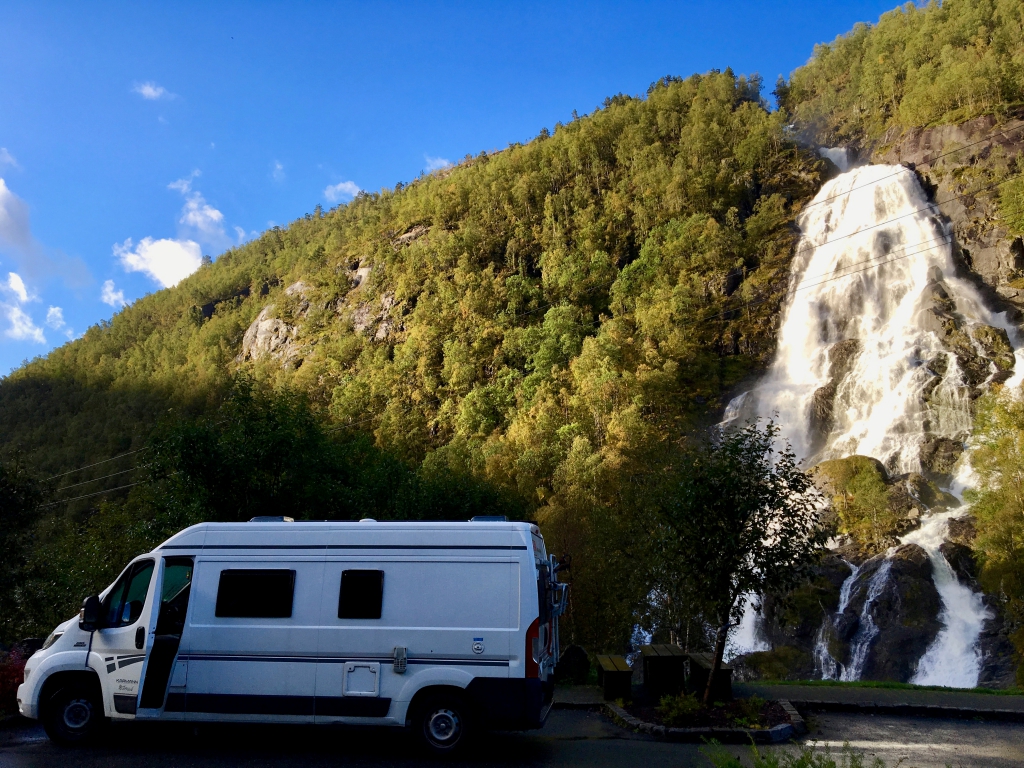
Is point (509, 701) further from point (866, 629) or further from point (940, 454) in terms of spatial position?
point (940, 454)

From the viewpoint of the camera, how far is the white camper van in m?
9.15

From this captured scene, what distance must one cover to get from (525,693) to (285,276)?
530 ft

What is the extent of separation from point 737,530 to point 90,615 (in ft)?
31.9

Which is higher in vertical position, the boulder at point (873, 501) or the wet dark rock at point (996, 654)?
the boulder at point (873, 501)

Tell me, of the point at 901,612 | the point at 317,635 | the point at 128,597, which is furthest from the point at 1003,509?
the point at 128,597

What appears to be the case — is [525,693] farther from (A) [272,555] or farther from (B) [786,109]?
(B) [786,109]

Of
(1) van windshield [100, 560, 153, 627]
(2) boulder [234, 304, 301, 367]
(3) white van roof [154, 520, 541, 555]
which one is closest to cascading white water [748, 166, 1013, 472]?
(3) white van roof [154, 520, 541, 555]

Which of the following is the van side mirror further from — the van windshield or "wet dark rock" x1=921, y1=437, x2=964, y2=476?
"wet dark rock" x1=921, y1=437, x2=964, y2=476

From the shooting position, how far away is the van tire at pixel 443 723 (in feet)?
29.9

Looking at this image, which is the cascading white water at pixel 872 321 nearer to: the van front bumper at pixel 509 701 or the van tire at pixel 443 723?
the van front bumper at pixel 509 701

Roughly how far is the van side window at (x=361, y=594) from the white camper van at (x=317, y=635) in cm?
2

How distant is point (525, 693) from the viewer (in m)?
8.98

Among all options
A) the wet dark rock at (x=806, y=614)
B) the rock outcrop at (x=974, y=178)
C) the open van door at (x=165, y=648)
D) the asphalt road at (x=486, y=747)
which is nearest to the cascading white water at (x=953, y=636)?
the wet dark rock at (x=806, y=614)

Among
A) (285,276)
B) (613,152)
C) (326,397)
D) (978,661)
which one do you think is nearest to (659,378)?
(978,661)
